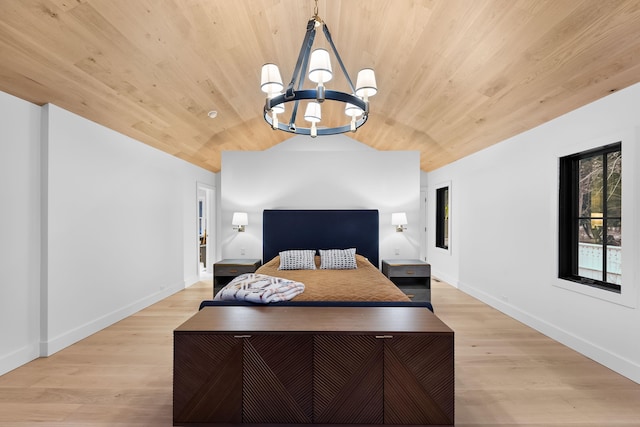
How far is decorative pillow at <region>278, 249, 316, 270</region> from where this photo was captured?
163 inches

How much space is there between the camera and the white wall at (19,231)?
2.52 m

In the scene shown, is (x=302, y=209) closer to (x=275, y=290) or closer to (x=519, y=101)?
(x=275, y=290)

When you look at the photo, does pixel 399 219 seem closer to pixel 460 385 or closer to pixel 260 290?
pixel 460 385

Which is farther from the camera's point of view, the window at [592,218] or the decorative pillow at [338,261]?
the decorative pillow at [338,261]

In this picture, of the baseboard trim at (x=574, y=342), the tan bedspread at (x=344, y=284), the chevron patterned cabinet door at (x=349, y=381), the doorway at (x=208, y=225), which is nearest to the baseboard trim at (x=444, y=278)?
the baseboard trim at (x=574, y=342)

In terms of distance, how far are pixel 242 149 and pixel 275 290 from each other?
11.2 feet

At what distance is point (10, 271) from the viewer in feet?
8.43

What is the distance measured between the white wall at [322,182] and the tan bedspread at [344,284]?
109cm

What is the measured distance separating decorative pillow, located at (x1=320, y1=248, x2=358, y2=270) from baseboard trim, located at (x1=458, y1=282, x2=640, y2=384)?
1911mm

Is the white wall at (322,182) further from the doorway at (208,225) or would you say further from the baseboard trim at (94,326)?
the doorway at (208,225)

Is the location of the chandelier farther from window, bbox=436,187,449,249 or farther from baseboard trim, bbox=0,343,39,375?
window, bbox=436,187,449,249

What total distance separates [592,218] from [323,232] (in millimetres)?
3145

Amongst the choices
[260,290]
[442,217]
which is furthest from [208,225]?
[442,217]

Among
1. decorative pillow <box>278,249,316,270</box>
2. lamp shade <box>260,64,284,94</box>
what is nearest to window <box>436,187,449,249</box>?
decorative pillow <box>278,249,316,270</box>
